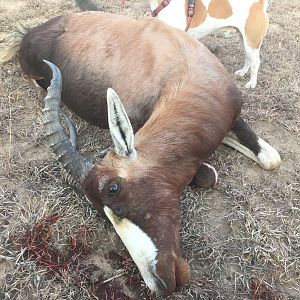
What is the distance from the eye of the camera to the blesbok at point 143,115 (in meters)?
2.53

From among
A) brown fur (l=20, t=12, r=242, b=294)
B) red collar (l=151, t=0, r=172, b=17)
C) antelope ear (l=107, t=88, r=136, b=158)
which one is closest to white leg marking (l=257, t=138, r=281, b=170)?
brown fur (l=20, t=12, r=242, b=294)

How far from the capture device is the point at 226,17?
194 inches

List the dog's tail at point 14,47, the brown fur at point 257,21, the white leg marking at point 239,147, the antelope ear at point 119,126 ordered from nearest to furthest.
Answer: the antelope ear at point 119,126, the white leg marking at point 239,147, the brown fur at point 257,21, the dog's tail at point 14,47

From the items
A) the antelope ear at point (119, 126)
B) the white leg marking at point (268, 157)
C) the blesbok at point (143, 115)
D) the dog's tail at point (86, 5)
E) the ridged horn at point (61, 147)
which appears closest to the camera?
the antelope ear at point (119, 126)

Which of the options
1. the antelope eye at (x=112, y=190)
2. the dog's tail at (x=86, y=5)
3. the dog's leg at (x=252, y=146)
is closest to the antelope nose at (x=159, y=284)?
the antelope eye at (x=112, y=190)

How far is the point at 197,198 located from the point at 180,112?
74 centimetres

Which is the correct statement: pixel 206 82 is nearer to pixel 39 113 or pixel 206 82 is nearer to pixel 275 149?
pixel 275 149

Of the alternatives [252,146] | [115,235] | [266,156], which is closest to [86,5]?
[252,146]

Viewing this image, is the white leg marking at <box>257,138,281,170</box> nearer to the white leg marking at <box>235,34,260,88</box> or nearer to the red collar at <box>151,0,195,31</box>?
the white leg marking at <box>235,34,260,88</box>

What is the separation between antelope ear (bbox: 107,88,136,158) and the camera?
2418 mm

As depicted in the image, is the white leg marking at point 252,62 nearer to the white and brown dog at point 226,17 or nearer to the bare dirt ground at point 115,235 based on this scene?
the white and brown dog at point 226,17

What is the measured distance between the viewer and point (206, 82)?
11.0 ft

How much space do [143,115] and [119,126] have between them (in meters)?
1.01

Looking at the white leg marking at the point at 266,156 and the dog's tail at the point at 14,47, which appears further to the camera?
the dog's tail at the point at 14,47
